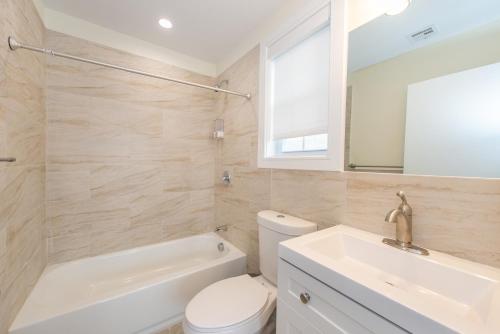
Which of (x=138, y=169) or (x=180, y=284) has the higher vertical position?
(x=138, y=169)

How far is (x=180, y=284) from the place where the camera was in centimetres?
146

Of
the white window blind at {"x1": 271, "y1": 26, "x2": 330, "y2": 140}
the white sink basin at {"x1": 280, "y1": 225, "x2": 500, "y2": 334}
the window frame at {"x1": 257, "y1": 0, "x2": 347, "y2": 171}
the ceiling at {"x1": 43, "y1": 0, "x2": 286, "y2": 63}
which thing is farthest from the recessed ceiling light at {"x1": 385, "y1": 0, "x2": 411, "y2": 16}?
the white sink basin at {"x1": 280, "y1": 225, "x2": 500, "y2": 334}

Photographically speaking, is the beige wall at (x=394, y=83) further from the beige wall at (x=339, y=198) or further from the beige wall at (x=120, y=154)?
the beige wall at (x=120, y=154)

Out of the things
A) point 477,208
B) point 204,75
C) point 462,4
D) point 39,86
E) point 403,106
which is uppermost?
point 204,75

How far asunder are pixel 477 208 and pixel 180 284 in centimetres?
163

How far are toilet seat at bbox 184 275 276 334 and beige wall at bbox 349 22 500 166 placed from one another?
3.07 ft

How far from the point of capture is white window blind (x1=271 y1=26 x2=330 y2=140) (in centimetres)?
126

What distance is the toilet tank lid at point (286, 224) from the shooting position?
119 centimetres

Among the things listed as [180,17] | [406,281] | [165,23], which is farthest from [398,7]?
[165,23]

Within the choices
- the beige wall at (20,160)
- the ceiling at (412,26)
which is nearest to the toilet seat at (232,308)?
the beige wall at (20,160)

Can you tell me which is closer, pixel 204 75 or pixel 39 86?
pixel 39 86

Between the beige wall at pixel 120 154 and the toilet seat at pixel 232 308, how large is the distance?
113 cm

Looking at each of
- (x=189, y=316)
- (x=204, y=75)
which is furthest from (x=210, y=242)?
(x=204, y=75)

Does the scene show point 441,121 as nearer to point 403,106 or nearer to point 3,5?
point 403,106
